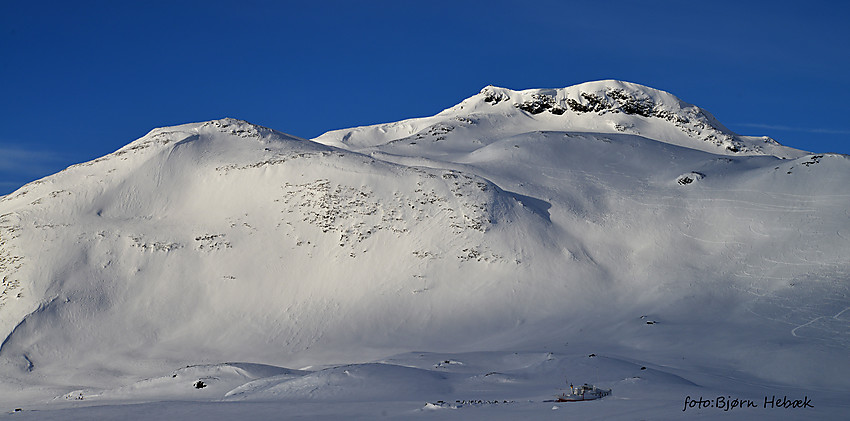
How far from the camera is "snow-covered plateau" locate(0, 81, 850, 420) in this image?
36.7 metres

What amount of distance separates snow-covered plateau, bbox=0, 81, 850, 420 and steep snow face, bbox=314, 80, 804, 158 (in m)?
22.6

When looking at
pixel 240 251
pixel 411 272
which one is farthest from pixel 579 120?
pixel 240 251

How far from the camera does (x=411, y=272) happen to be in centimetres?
5247

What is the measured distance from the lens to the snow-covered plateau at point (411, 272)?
120 ft

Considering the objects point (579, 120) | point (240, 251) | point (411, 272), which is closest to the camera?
point (411, 272)

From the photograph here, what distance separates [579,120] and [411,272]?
53826 millimetres

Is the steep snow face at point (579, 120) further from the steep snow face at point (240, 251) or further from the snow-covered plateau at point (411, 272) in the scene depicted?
the steep snow face at point (240, 251)

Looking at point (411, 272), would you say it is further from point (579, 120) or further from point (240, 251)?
point (579, 120)

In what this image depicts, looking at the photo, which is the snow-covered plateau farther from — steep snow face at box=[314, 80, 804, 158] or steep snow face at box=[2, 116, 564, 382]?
steep snow face at box=[314, 80, 804, 158]

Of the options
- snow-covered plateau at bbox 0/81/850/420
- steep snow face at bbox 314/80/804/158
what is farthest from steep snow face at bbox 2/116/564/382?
steep snow face at bbox 314/80/804/158

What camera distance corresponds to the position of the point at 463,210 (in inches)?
2226

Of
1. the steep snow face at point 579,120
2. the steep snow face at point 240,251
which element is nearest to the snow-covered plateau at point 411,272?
the steep snow face at point 240,251

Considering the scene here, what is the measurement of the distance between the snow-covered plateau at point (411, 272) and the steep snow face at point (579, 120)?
74.1 feet

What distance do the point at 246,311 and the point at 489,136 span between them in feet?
159
